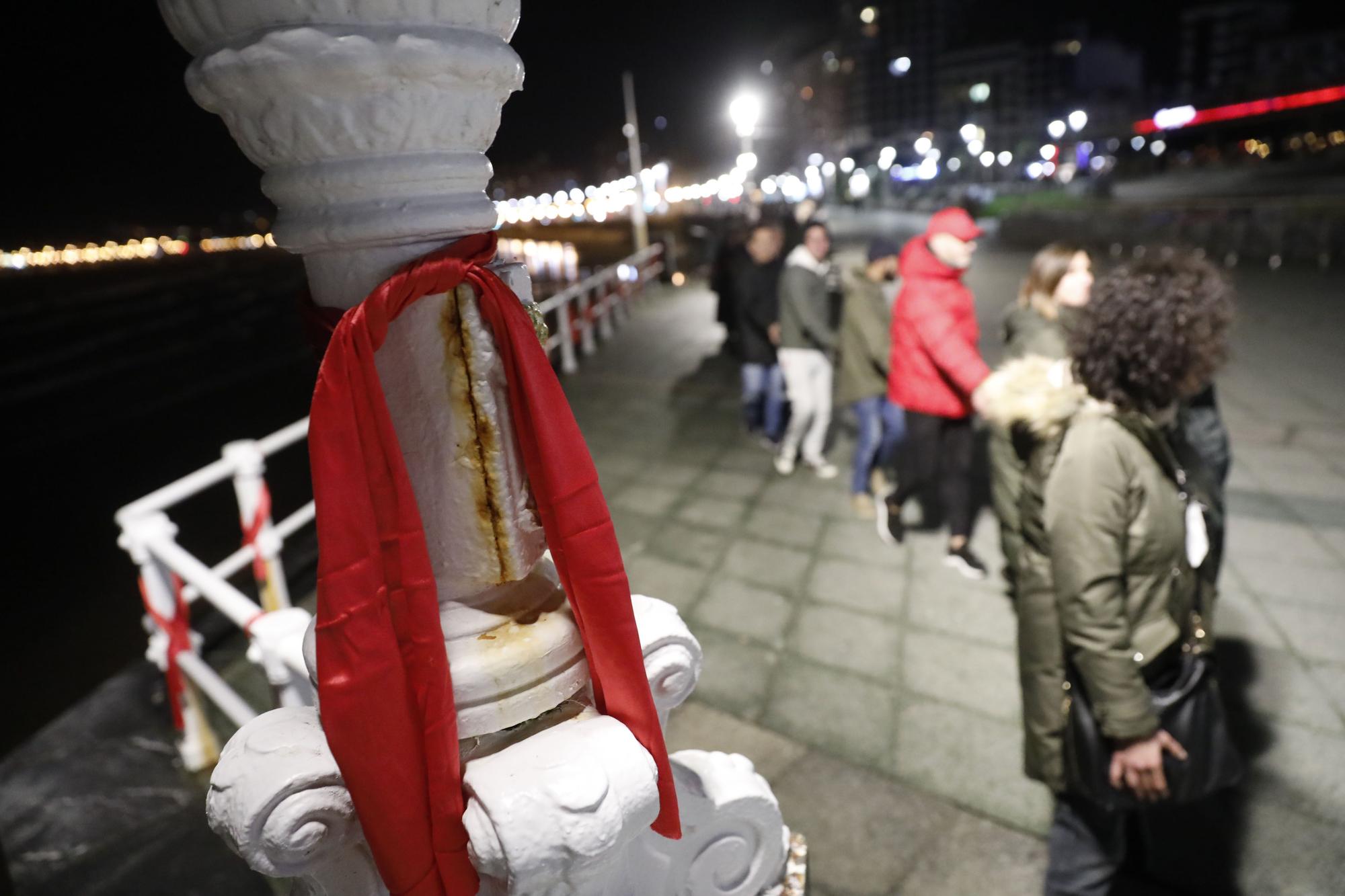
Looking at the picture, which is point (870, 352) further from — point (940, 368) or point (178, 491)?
point (178, 491)

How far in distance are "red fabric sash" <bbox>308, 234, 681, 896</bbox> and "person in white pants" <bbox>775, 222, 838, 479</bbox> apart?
13.6 feet

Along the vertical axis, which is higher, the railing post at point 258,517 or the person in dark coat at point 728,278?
the person in dark coat at point 728,278

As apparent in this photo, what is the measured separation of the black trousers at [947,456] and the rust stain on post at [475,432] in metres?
3.34

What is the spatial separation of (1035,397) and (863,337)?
7.97 feet

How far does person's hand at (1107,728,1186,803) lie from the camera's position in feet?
5.93

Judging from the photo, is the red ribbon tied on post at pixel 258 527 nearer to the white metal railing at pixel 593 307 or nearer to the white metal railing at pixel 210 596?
the white metal railing at pixel 210 596

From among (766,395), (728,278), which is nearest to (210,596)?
(766,395)

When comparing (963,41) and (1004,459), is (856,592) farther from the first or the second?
(963,41)

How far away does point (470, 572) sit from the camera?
0.99m

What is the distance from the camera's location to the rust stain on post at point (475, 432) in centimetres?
90

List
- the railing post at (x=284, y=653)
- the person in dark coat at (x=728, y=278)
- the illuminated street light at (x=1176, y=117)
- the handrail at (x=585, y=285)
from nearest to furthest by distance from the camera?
1. the railing post at (x=284, y=653)
2. the person in dark coat at (x=728, y=278)
3. the handrail at (x=585, y=285)
4. the illuminated street light at (x=1176, y=117)

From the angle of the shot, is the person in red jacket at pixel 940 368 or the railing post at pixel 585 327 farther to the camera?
the railing post at pixel 585 327

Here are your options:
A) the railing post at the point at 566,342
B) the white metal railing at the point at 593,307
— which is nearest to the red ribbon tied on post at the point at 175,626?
the white metal railing at the point at 593,307

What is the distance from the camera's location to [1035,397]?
2037 millimetres
